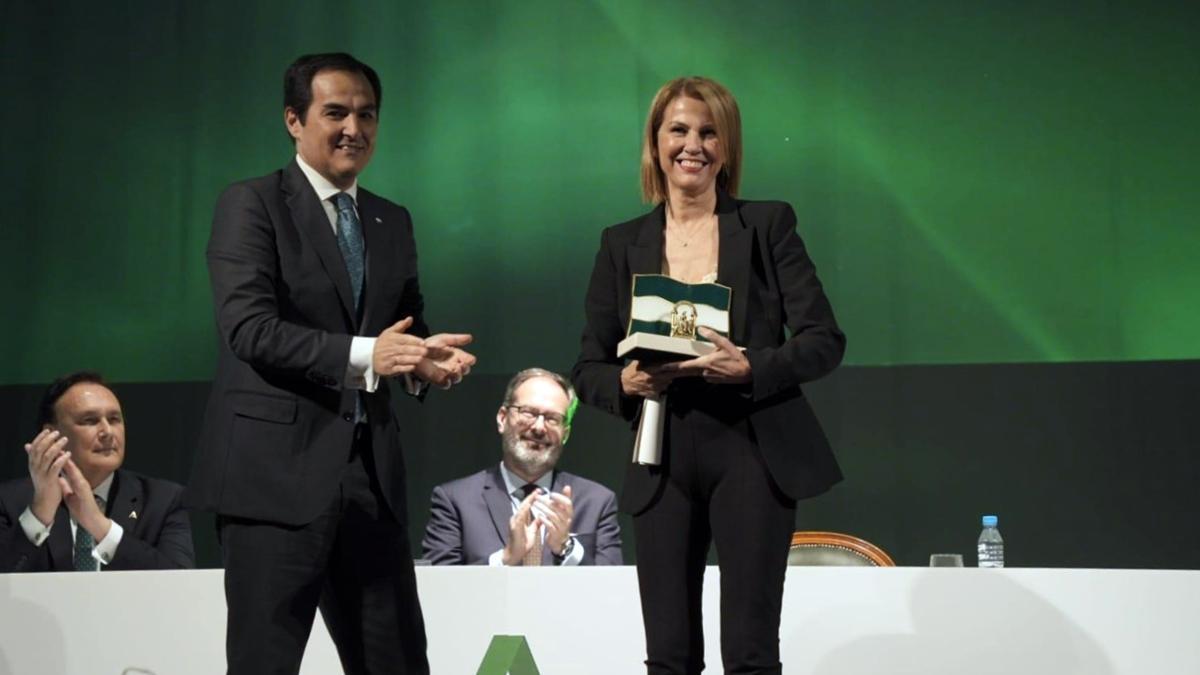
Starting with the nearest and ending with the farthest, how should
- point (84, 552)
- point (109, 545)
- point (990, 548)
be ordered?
point (109, 545)
point (84, 552)
point (990, 548)

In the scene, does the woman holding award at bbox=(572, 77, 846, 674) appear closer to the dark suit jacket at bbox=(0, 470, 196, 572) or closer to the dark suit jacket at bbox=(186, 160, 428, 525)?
the dark suit jacket at bbox=(186, 160, 428, 525)

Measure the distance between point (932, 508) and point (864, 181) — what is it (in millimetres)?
1446

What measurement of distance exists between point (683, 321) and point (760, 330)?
18 cm

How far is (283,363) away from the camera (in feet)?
7.22

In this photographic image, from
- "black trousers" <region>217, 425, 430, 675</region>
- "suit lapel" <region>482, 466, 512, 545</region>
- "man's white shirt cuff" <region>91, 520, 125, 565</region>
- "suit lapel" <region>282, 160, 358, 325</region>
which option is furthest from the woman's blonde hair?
"man's white shirt cuff" <region>91, 520, 125, 565</region>

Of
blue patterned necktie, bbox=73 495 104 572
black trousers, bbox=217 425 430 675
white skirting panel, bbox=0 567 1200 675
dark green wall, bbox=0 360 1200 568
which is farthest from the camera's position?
dark green wall, bbox=0 360 1200 568

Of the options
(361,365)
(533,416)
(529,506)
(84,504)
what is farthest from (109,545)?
(361,365)

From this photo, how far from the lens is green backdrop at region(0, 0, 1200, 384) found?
5898 mm

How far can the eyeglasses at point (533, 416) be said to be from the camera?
508 cm

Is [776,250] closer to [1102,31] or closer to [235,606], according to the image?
[235,606]

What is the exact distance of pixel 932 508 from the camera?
595 cm

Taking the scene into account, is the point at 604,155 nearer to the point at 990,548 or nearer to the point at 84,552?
the point at 990,548

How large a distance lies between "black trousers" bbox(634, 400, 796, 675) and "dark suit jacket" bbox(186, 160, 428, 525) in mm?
464

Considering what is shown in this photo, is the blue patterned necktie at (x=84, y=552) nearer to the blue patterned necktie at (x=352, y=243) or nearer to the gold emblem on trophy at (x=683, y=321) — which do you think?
the blue patterned necktie at (x=352, y=243)
